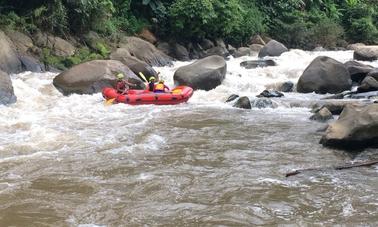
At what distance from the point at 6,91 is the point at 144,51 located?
669 cm

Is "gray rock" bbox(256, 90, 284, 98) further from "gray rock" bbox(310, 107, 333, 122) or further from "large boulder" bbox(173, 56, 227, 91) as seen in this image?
"gray rock" bbox(310, 107, 333, 122)

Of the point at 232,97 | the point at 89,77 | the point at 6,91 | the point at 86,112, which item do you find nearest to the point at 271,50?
the point at 232,97

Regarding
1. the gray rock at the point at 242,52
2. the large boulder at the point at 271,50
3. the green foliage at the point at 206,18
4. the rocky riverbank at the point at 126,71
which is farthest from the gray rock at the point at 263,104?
the gray rock at the point at 242,52

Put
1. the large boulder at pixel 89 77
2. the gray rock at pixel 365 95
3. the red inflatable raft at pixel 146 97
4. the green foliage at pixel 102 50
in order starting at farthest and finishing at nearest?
1. the green foliage at pixel 102 50
2. the large boulder at pixel 89 77
3. the gray rock at pixel 365 95
4. the red inflatable raft at pixel 146 97

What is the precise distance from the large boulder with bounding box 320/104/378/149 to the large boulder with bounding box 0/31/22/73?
8.08 meters

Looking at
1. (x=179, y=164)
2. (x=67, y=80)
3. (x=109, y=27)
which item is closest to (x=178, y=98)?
(x=67, y=80)

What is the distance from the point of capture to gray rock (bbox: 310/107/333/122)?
8992mm

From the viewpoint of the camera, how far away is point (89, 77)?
1159 cm

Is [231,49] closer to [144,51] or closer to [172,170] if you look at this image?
[144,51]

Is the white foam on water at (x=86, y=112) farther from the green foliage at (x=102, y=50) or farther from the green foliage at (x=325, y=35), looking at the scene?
the green foliage at (x=325, y=35)

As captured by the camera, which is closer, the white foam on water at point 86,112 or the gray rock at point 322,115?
the white foam on water at point 86,112

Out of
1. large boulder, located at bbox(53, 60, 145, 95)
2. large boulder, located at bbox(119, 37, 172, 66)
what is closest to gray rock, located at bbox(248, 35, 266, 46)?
large boulder, located at bbox(119, 37, 172, 66)

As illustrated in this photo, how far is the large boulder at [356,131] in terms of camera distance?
6.72 meters

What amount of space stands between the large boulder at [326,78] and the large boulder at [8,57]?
7106 millimetres
